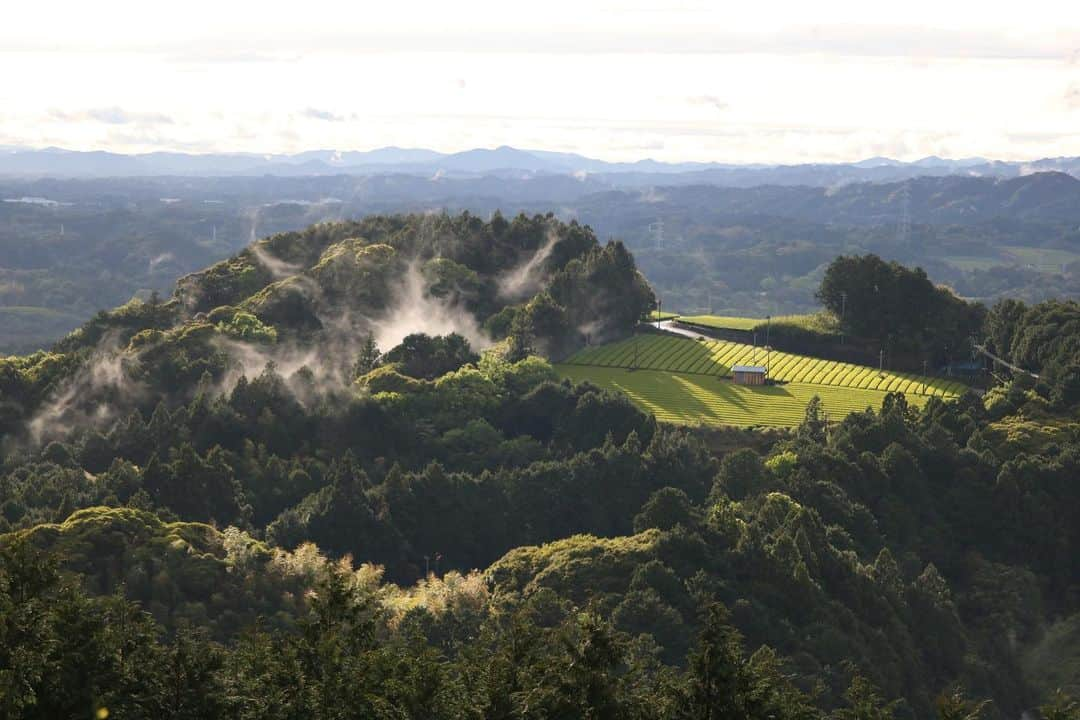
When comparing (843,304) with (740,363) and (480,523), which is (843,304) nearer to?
(740,363)

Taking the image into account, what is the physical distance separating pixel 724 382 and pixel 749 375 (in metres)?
1.82

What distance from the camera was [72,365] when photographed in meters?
95.6

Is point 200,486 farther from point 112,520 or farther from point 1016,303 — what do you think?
point 1016,303

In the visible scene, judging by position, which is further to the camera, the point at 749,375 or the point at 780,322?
the point at 780,322

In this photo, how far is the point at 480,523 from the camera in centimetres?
7319

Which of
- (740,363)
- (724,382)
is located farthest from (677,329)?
(724,382)

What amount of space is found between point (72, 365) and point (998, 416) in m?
59.5

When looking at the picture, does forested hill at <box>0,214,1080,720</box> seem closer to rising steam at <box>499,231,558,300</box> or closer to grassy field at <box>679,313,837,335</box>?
rising steam at <box>499,231,558,300</box>

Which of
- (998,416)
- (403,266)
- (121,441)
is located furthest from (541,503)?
(403,266)

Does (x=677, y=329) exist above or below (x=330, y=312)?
below

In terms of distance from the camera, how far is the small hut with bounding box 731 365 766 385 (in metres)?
102

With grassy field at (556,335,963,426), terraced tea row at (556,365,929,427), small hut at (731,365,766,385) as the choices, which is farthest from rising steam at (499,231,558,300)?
small hut at (731,365,766,385)

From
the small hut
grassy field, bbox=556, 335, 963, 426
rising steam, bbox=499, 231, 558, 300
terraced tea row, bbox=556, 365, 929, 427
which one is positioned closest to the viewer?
terraced tea row, bbox=556, 365, 929, 427

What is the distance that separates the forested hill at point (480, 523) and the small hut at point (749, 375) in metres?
13.9
